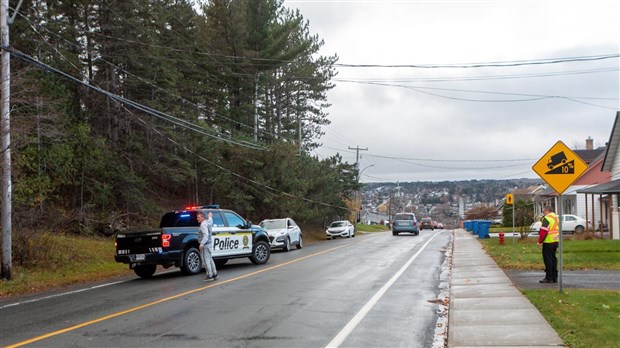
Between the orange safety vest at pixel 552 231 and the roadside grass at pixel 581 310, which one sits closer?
Result: the roadside grass at pixel 581 310

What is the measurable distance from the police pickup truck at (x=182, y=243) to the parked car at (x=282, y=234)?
7.01 m

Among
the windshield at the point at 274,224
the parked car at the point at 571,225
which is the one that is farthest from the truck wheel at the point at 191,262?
the parked car at the point at 571,225

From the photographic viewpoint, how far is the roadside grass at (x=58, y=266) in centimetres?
1389

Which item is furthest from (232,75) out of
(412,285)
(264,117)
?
(412,285)

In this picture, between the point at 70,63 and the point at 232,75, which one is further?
the point at 232,75

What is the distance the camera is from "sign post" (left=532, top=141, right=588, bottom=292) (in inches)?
431

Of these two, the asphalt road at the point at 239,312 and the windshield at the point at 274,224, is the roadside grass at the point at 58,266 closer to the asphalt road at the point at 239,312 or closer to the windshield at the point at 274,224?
the asphalt road at the point at 239,312

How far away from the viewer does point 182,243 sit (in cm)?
1523

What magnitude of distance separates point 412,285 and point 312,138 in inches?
1820

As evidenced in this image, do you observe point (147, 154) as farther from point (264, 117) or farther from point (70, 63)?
point (264, 117)

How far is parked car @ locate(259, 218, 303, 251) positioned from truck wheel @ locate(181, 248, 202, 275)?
894 centimetres

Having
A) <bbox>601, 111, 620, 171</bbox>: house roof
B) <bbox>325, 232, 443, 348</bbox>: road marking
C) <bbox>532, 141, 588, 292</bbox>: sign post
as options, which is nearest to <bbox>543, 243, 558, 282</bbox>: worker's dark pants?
<bbox>532, 141, 588, 292</bbox>: sign post

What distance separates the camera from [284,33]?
133ft

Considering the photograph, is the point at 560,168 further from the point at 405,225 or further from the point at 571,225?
the point at 571,225
